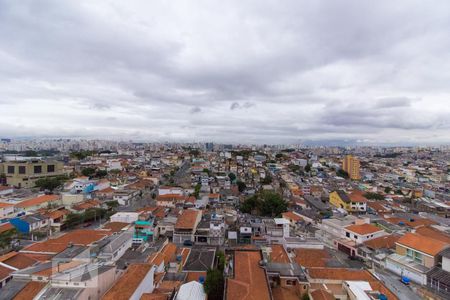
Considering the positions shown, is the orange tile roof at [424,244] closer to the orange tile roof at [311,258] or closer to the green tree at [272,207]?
the orange tile roof at [311,258]

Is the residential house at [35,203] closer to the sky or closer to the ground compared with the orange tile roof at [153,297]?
closer to the ground

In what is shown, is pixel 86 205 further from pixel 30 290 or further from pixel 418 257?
pixel 418 257

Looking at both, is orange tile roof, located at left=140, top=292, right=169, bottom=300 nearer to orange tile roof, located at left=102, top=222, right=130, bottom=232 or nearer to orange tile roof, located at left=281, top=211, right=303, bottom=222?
orange tile roof, located at left=102, top=222, right=130, bottom=232

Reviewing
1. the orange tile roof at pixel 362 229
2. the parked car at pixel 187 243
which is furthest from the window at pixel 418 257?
the parked car at pixel 187 243

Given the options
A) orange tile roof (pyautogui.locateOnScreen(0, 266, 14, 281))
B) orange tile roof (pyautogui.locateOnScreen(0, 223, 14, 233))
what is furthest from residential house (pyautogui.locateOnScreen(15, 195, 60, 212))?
orange tile roof (pyautogui.locateOnScreen(0, 266, 14, 281))

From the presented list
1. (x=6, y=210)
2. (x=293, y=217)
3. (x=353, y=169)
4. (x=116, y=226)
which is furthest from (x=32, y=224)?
(x=353, y=169)
